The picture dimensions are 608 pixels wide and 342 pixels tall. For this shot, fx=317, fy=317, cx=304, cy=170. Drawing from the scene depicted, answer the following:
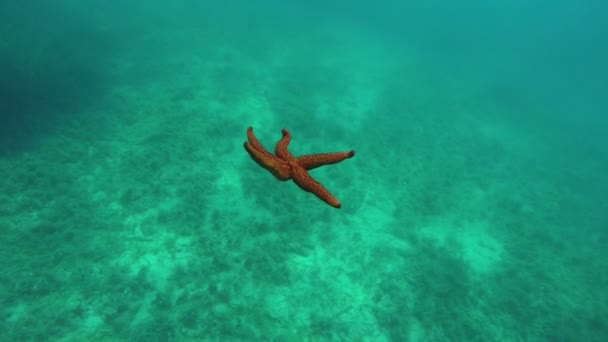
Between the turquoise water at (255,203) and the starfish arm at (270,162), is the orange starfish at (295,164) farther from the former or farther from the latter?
the turquoise water at (255,203)

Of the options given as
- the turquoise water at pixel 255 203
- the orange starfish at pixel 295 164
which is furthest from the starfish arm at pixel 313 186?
the turquoise water at pixel 255 203

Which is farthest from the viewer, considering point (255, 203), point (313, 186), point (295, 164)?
point (255, 203)

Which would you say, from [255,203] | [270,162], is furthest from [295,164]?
[255,203]

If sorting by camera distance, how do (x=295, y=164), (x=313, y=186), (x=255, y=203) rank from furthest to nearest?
1. (x=255, y=203)
2. (x=295, y=164)
3. (x=313, y=186)

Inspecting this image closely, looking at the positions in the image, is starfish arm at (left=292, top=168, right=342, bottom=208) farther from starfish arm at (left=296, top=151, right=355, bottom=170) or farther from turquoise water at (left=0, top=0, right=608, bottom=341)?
turquoise water at (left=0, top=0, right=608, bottom=341)

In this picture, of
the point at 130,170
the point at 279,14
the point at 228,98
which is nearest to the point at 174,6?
the point at 279,14

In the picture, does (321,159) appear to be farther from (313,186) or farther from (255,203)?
(255,203)

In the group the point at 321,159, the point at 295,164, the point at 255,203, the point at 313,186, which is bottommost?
the point at 255,203
